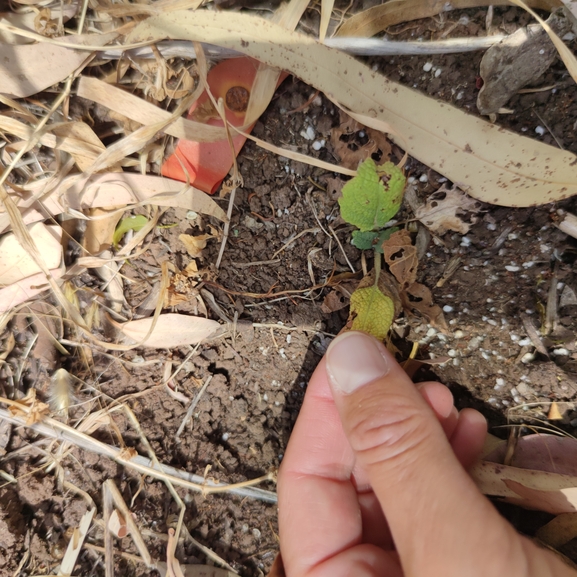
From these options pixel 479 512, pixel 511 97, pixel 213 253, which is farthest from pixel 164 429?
pixel 511 97

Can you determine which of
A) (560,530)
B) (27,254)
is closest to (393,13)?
(27,254)

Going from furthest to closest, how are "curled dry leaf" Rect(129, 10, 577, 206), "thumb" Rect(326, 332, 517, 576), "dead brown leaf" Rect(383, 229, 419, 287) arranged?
"dead brown leaf" Rect(383, 229, 419, 287) < "curled dry leaf" Rect(129, 10, 577, 206) < "thumb" Rect(326, 332, 517, 576)

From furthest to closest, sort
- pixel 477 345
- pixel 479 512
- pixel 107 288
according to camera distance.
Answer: pixel 107 288, pixel 477 345, pixel 479 512

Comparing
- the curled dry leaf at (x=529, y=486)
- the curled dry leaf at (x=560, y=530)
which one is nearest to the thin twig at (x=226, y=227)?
the curled dry leaf at (x=529, y=486)

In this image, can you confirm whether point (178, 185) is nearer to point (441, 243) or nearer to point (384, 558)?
point (441, 243)

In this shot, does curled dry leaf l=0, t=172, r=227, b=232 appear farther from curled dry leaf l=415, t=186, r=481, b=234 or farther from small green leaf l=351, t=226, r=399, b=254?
curled dry leaf l=415, t=186, r=481, b=234

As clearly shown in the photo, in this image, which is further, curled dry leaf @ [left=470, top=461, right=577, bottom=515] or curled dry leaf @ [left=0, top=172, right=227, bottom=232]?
curled dry leaf @ [left=0, top=172, right=227, bottom=232]

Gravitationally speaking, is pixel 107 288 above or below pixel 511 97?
below

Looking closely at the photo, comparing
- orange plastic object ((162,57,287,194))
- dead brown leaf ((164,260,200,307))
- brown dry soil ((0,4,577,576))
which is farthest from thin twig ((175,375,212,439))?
orange plastic object ((162,57,287,194))
